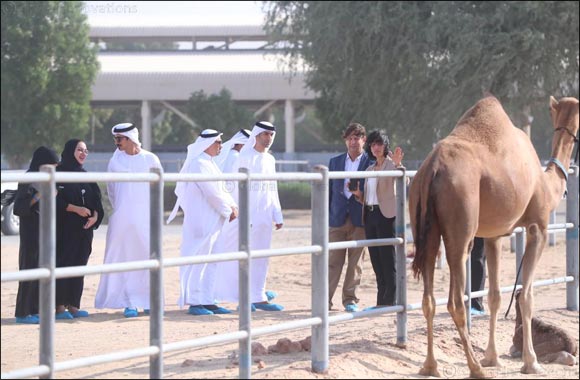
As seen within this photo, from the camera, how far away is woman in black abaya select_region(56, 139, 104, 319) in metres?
10.4

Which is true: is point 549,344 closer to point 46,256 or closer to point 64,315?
point 64,315

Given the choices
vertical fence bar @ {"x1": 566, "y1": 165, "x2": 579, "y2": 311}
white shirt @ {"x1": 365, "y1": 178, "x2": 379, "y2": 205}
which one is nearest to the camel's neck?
white shirt @ {"x1": 365, "y1": 178, "x2": 379, "y2": 205}

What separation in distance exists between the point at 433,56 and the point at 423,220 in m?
20.2

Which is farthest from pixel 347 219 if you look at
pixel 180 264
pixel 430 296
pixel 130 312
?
pixel 180 264

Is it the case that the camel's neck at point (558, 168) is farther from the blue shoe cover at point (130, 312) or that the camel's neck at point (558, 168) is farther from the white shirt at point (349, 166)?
the blue shoe cover at point (130, 312)

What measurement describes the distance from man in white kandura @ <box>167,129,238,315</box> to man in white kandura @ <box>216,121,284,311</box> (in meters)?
0.31

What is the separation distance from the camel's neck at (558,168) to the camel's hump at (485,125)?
24.5 inches

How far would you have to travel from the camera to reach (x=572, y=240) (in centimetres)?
1112

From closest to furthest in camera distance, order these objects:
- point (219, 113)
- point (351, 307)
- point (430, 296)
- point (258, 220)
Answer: point (430, 296), point (351, 307), point (258, 220), point (219, 113)

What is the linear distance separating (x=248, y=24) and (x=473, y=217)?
47992 mm

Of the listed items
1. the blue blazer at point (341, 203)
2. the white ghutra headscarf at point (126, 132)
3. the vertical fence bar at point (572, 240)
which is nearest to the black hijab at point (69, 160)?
the white ghutra headscarf at point (126, 132)

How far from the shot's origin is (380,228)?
9.73 metres

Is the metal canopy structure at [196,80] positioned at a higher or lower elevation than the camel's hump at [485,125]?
higher

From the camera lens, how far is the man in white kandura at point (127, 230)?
10.7 metres
